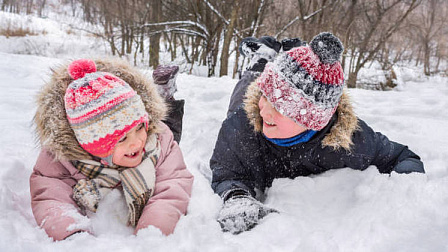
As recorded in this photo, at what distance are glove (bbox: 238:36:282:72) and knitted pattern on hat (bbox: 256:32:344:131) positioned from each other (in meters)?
0.94

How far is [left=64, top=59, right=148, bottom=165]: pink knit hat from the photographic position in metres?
1.21

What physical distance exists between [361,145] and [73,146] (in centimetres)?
141

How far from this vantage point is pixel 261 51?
7.70ft

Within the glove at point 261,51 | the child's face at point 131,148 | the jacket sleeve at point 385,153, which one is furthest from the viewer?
the glove at point 261,51

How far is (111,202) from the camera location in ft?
4.37

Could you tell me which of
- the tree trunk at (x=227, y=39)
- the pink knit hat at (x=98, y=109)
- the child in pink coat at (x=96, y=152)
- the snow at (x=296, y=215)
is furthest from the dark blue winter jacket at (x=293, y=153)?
the tree trunk at (x=227, y=39)

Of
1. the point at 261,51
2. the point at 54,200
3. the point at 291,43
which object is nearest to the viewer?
the point at 54,200

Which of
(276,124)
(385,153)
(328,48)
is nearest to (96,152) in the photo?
(276,124)

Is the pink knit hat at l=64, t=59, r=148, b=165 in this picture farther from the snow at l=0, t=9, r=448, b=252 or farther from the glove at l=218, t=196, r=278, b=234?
the glove at l=218, t=196, r=278, b=234

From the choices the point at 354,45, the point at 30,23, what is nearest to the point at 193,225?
the point at 354,45

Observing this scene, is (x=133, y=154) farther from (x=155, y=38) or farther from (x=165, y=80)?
(x=155, y=38)

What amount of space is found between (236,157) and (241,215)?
49 cm

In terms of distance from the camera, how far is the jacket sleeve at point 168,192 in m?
1.18

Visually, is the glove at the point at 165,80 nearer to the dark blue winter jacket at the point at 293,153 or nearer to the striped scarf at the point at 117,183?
the dark blue winter jacket at the point at 293,153
